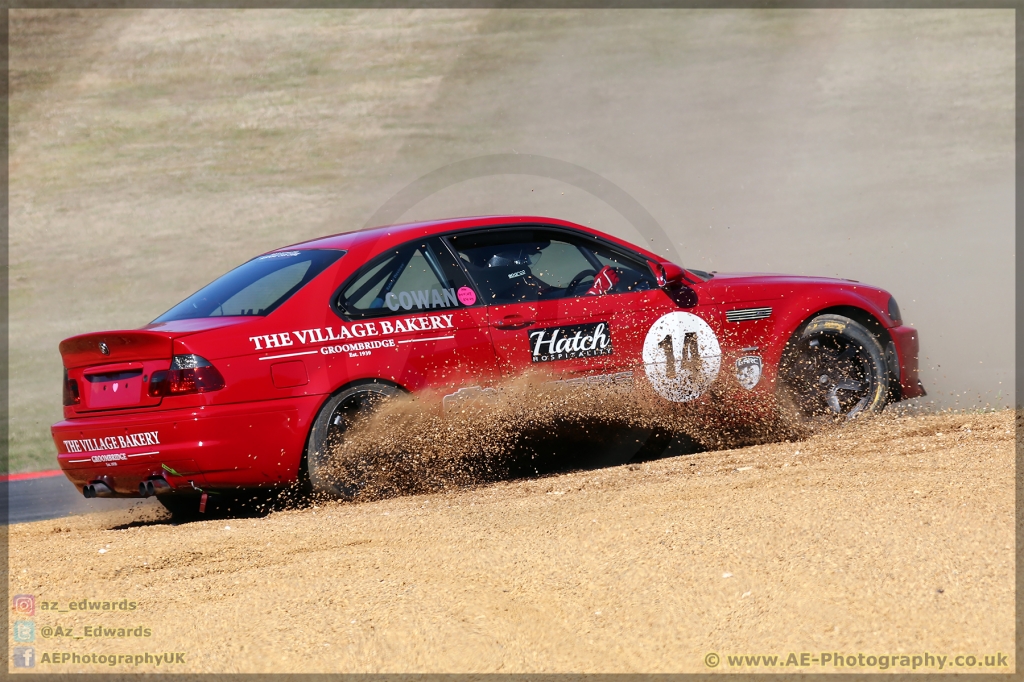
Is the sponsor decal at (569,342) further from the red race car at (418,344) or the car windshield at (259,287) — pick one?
the car windshield at (259,287)

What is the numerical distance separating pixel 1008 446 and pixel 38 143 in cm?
1840

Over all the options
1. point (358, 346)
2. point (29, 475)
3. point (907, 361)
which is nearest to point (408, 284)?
point (358, 346)

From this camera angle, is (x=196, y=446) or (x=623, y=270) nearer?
(x=196, y=446)

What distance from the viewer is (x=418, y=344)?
546 cm

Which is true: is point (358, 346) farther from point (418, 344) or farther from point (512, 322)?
point (512, 322)

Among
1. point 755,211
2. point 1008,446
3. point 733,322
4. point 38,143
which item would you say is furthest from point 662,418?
point 38,143

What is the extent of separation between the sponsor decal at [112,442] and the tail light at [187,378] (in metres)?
0.21

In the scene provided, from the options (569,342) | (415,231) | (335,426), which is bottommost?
(335,426)

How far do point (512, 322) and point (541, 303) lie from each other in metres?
0.22

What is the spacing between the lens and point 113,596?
3.73 metres

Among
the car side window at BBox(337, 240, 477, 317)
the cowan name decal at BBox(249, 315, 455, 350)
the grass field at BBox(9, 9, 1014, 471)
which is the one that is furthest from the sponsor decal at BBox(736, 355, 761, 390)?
the grass field at BBox(9, 9, 1014, 471)

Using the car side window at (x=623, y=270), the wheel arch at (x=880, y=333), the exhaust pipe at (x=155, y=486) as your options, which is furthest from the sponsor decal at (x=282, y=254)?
the wheel arch at (x=880, y=333)

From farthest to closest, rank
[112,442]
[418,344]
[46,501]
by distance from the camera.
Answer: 1. [46,501]
2. [418,344]
3. [112,442]

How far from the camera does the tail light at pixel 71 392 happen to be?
531cm
